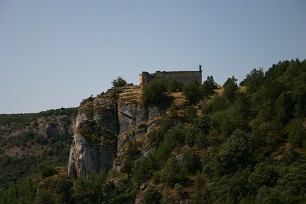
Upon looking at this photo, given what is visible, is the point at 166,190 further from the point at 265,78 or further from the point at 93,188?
the point at 265,78

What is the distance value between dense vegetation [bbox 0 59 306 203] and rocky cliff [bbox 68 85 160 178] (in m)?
2.61

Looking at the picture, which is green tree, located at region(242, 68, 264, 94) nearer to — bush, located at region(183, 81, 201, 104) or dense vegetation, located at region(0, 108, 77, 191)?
bush, located at region(183, 81, 201, 104)

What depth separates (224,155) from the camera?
69.9m

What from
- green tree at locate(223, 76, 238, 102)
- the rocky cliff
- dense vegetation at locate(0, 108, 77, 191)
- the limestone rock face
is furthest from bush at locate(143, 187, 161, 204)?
dense vegetation at locate(0, 108, 77, 191)

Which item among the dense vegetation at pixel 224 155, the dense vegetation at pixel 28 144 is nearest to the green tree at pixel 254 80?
the dense vegetation at pixel 224 155

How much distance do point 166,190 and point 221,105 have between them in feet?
63.3

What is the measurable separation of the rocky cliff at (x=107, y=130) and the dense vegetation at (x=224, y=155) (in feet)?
8.56

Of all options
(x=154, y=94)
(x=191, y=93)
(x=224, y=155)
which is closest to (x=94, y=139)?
(x=154, y=94)

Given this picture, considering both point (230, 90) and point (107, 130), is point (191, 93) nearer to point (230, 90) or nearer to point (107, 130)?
point (230, 90)

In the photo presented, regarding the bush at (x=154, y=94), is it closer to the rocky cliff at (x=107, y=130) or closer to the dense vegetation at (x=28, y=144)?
the rocky cliff at (x=107, y=130)

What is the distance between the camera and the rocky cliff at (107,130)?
85.9m

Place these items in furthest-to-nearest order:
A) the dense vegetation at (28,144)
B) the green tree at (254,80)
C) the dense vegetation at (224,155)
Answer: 1. the dense vegetation at (28,144)
2. the green tree at (254,80)
3. the dense vegetation at (224,155)

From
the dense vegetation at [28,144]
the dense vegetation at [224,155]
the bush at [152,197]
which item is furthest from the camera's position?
the dense vegetation at [28,144]

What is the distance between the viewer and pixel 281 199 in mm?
59312
